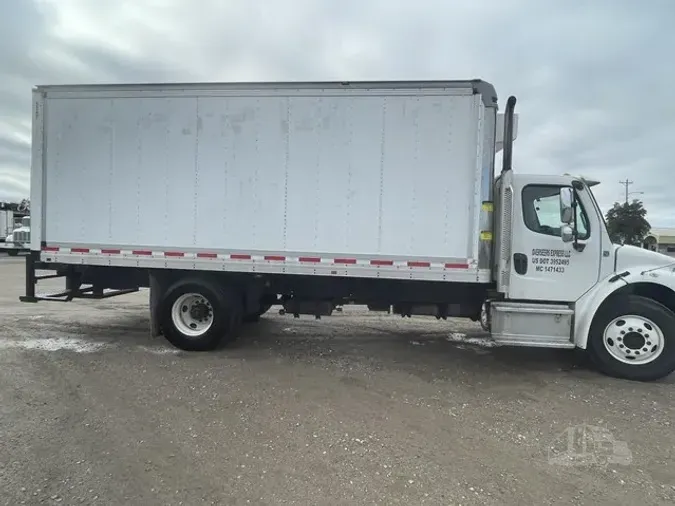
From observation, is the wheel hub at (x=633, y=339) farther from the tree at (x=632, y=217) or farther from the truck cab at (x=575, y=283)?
the tree at (x=632, y=217)

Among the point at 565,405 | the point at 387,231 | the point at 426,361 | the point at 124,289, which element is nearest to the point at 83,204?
the point at 124,289

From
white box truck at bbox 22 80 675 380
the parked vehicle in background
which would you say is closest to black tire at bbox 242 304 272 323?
white box truck at bbox 22 80 675 380

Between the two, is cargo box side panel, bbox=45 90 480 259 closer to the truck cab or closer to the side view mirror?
the truck cab

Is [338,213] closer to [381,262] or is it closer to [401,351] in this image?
[381,262]

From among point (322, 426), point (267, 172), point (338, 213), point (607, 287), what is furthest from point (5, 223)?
point (607, 287)

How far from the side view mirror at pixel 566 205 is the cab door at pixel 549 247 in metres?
0.22

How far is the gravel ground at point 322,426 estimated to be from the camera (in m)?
2.96

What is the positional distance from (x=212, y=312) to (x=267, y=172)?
2.03m

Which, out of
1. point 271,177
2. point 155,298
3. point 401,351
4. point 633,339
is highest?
point 271,177

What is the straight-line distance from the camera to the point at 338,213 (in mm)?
5605

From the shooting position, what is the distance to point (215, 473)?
309 centimetres

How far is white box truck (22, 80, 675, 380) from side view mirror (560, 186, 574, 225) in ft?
0.09

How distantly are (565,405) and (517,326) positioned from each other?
125 centimetres

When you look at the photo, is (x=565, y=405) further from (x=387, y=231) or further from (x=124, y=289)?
(x=124, y=289)
